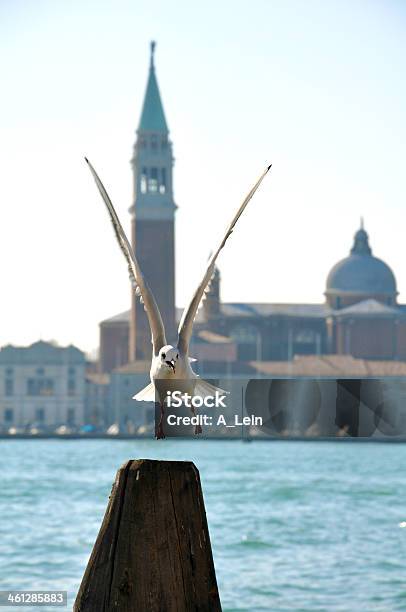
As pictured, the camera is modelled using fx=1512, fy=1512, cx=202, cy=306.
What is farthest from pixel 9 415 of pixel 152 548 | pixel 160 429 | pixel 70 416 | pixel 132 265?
pixel 152 548

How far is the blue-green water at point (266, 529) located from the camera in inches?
492

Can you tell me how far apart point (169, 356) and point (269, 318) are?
72802 mm

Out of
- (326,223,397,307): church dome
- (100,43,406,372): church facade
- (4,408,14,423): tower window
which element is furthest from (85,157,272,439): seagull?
(326,223,397,307): church dome

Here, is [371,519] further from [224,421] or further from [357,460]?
[357,460]

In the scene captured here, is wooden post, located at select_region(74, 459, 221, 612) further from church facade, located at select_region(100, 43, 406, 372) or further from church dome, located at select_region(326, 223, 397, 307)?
church dome, located at select_region(326, 223, 397, 307)

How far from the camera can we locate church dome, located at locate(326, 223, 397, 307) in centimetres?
7538

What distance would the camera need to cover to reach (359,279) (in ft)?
247

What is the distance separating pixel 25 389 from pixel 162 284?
10.8m

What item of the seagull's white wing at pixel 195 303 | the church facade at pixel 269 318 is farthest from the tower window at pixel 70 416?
the seagull's white wing at pixel 195 303

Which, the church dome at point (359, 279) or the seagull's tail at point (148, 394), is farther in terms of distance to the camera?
the church dome at point (359, 279)

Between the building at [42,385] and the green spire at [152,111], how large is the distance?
11.4m

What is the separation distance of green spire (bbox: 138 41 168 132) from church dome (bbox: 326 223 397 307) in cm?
1154

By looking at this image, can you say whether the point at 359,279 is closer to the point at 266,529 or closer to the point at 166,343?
the point at 266,529

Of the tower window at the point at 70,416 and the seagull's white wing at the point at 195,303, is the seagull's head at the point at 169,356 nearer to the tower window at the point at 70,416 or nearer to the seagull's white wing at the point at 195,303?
the seagull's white wing at the point at 195,303
